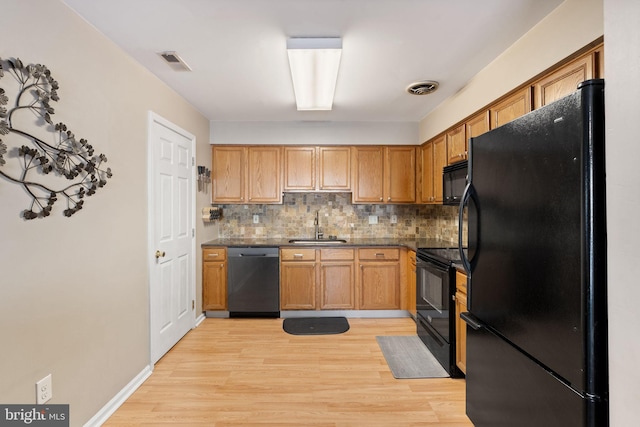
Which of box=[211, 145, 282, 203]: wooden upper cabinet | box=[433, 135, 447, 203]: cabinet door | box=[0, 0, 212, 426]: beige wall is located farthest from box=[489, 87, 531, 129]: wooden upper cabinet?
box=[0, 0, 212, 426]: beige wall

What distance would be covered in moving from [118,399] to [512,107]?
3.27 meters

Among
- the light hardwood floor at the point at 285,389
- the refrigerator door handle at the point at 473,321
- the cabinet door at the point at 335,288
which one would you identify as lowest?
the light hardwood floor at the point at 285,389

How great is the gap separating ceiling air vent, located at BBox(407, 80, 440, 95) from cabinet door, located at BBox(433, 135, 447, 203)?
58cm

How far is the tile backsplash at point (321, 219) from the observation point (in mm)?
4188

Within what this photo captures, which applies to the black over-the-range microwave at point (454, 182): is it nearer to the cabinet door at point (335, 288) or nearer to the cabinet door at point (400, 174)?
the cabinet door at point (400, 174)

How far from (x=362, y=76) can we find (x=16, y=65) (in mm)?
2124

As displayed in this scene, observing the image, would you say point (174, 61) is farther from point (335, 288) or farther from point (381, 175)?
point (335, 288)

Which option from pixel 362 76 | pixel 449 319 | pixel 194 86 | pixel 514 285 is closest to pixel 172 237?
pixel 194 86

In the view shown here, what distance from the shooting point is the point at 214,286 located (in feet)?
11.9

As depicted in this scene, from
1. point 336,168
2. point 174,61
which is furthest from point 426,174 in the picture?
point 174,61

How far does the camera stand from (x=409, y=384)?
7.54 ft

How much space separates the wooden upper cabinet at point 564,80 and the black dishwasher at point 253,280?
2.81 m

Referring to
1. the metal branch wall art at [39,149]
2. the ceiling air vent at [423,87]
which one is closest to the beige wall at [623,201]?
the ceiling air vent at [423,87]

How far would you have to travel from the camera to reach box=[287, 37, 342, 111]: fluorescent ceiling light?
1.96 meters
